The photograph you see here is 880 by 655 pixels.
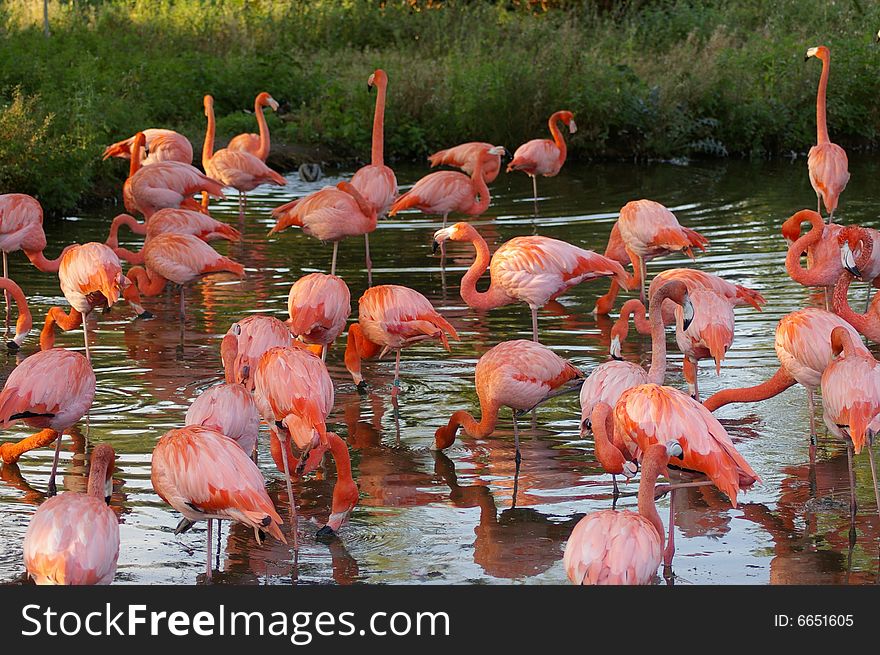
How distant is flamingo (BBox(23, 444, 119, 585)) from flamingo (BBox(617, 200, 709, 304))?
5103 millimetres

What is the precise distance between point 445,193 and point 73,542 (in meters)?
6.81

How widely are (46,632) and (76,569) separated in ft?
0.66

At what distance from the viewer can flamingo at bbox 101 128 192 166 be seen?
12.8 meters

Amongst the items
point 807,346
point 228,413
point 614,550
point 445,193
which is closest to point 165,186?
point 445,193

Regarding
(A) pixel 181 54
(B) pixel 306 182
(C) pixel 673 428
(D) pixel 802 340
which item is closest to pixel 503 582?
(C) pixel 673 428

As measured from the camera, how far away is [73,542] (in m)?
4.07

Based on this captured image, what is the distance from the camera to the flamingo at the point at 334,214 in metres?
9.32

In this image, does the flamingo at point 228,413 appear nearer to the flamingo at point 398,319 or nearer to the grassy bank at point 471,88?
the flamingo at point 398,319

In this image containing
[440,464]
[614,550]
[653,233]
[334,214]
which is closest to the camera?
[614,550]

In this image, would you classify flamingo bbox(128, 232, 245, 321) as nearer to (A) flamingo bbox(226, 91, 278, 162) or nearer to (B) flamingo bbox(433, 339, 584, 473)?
(B) flamingo bbox(433, 339, 584, 473)

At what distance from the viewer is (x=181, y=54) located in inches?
758

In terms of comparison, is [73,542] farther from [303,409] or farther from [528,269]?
[528,269]

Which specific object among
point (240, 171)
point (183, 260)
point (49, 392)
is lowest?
point (240, 171)

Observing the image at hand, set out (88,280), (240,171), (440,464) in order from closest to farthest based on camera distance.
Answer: (440,464) < (88,280) < (240,171)
